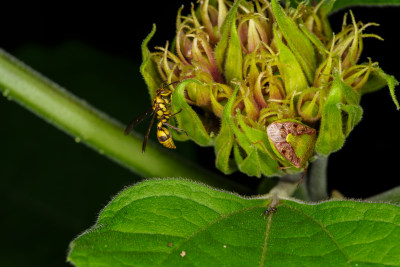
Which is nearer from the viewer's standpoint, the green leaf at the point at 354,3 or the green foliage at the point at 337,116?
the green foliage at the point at 337,116

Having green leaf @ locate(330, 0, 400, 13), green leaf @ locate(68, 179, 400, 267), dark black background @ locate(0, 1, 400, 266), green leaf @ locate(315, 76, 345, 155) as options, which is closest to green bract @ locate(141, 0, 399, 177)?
green leaf @ locate(315, 76, 345, 155)

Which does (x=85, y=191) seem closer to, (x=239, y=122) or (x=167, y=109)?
(x=167, y=109)

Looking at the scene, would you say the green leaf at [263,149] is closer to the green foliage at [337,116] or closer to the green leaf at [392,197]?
the green foliage at [337,116]

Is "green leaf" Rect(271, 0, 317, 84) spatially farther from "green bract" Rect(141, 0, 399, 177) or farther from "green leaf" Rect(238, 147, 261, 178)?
"green leaf" Rect(238, 147, 261, 178)

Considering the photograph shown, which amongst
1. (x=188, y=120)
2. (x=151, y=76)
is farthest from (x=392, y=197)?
(x=151, y=76)

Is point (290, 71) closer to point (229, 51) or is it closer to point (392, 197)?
point (229, 51)

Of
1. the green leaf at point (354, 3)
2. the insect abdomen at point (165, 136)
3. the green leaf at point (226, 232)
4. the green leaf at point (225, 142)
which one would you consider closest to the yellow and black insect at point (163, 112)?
the insect abdomen at point (165, 136)
